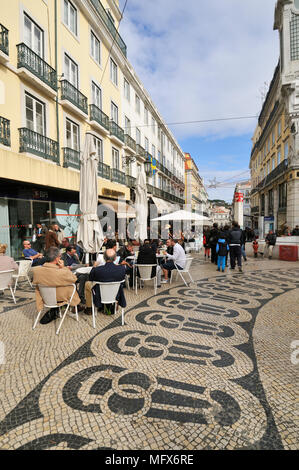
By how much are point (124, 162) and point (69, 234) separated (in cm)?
819

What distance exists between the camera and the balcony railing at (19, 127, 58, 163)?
8969mm

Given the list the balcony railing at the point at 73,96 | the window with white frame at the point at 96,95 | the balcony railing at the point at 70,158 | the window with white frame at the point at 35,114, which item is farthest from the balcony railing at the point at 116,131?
the window with white frame at the point at 35,114

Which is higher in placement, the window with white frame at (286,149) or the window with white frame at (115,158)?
the window with white frame at (286,149)

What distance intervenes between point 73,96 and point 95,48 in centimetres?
498

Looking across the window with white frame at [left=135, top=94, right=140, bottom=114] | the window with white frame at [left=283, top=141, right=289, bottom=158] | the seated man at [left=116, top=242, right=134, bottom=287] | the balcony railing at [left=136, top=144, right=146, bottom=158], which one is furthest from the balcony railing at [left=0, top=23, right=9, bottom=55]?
the window with white frame at [left=283, top=141, right=289, bottom=158]

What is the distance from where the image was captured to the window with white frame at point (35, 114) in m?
9.61

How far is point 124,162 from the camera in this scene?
59.0ft

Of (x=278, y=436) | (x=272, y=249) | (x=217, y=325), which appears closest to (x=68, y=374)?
(x=278, y=436)

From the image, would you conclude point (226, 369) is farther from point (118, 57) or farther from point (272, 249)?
point (118, 57)

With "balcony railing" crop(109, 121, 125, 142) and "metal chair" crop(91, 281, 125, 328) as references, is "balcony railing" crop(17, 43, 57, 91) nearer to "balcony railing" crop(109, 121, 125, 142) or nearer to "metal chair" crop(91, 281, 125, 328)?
"balcony railing" crop(109, 121, 125, 142)

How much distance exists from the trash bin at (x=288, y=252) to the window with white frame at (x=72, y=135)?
1183cm

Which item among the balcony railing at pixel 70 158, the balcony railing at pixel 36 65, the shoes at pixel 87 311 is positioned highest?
the balcony railing at pixel 36 65

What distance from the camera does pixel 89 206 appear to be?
21.8 ft

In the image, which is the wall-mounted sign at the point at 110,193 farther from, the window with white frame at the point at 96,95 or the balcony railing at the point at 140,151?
the balcony railing at the point at 140,151
